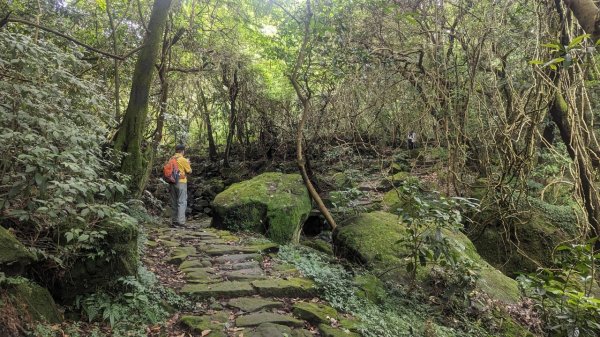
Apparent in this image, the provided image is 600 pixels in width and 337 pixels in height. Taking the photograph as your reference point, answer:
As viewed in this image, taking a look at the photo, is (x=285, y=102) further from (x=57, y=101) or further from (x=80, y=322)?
(x=80, y=322)

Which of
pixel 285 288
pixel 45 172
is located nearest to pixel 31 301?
pixel 45 172

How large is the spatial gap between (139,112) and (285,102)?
25.5ft

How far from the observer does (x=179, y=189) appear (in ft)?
29.2

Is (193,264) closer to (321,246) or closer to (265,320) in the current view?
(265,320)

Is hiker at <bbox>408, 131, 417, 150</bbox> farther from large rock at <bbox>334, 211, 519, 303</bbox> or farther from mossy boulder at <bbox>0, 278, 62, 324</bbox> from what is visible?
mossy boulder at <bbox>0, 278, 62, 324</bbox>

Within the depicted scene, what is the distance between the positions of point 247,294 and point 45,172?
102 inches

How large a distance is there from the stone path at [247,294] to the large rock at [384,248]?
1267 millimetres

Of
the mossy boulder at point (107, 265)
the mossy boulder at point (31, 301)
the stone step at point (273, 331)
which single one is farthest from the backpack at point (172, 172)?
the stone step at point (273, 331)

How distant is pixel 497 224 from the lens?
8742mm

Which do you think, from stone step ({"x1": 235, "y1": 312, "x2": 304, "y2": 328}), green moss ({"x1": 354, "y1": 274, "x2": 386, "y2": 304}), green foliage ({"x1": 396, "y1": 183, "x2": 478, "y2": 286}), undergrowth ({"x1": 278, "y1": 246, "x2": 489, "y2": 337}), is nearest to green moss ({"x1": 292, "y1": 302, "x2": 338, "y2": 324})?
stone step ({"x1": 235, "y1": 312, "x2": 304, "y2": 328})

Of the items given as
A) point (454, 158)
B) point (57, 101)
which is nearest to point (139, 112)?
point (57, 101)

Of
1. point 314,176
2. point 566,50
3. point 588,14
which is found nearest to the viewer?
point 566,50

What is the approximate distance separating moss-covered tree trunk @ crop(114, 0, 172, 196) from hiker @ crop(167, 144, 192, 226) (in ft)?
8.61

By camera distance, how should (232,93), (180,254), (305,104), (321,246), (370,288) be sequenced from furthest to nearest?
(232,93), (305,104), (321,246), (180,254), (370,288)
